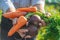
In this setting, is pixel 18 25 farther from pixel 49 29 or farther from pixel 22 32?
pixel 49 29

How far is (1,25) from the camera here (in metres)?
3.97

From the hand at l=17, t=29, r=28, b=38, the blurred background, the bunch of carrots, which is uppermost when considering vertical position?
the blurred background

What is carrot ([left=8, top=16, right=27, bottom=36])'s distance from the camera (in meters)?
3.86

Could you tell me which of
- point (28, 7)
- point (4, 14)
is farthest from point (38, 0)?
point (4, 14)

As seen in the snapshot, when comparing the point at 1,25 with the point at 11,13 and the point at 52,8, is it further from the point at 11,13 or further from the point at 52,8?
the point at 52,8

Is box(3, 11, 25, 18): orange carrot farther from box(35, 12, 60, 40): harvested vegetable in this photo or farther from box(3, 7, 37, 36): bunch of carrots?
box(35, 12, 60, 40): harvested vegetable

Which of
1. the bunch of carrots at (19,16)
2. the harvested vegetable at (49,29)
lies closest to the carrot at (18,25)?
the bunch of carrots at (19,16)

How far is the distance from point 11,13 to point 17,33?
20 centimetres

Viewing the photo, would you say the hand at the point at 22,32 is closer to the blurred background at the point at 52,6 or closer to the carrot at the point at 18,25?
the carrot at the point at 18,25

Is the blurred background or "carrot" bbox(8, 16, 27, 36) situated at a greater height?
the blurred background

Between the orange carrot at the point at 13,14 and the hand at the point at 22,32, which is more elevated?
the orange carrot at the point at 13,14

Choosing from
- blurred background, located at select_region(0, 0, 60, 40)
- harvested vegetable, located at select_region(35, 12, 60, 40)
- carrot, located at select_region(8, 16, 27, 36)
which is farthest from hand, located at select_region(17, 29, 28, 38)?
blurred background, located at select_region(0, 0, 60, 40)

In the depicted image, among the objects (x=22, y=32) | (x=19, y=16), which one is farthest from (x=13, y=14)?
(x=22, y=32)

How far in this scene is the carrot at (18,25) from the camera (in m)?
3.86
